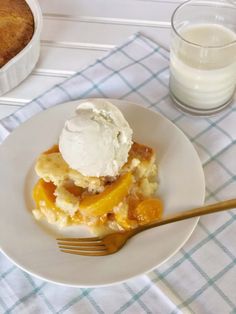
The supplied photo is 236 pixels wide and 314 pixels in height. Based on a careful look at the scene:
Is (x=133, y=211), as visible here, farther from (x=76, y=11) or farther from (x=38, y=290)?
(x=76, y=11)

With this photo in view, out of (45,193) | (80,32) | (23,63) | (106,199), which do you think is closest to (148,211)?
(106,199)

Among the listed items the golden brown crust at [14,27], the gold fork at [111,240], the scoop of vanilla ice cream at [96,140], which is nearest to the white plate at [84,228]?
the gold fork at [111,240]

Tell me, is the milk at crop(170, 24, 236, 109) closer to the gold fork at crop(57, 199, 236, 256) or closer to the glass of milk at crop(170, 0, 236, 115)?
the glass of milk at crop(170, 0, 236, 115)

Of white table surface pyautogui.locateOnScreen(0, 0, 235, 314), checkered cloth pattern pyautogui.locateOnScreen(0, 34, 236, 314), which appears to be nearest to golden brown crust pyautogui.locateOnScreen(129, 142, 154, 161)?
checkered cloth pattern pyautogui.locateOnScreen(0, 34, 236, 314)

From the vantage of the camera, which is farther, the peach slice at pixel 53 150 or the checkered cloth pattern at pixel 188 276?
the peach slice at pixel 53 150

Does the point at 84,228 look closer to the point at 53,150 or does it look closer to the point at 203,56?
the point at 53,150

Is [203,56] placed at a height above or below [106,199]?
above

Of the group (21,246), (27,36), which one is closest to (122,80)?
(27,36)

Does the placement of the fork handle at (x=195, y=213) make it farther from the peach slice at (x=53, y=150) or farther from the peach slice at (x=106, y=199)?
the peach slice at (x=53, y=150)
